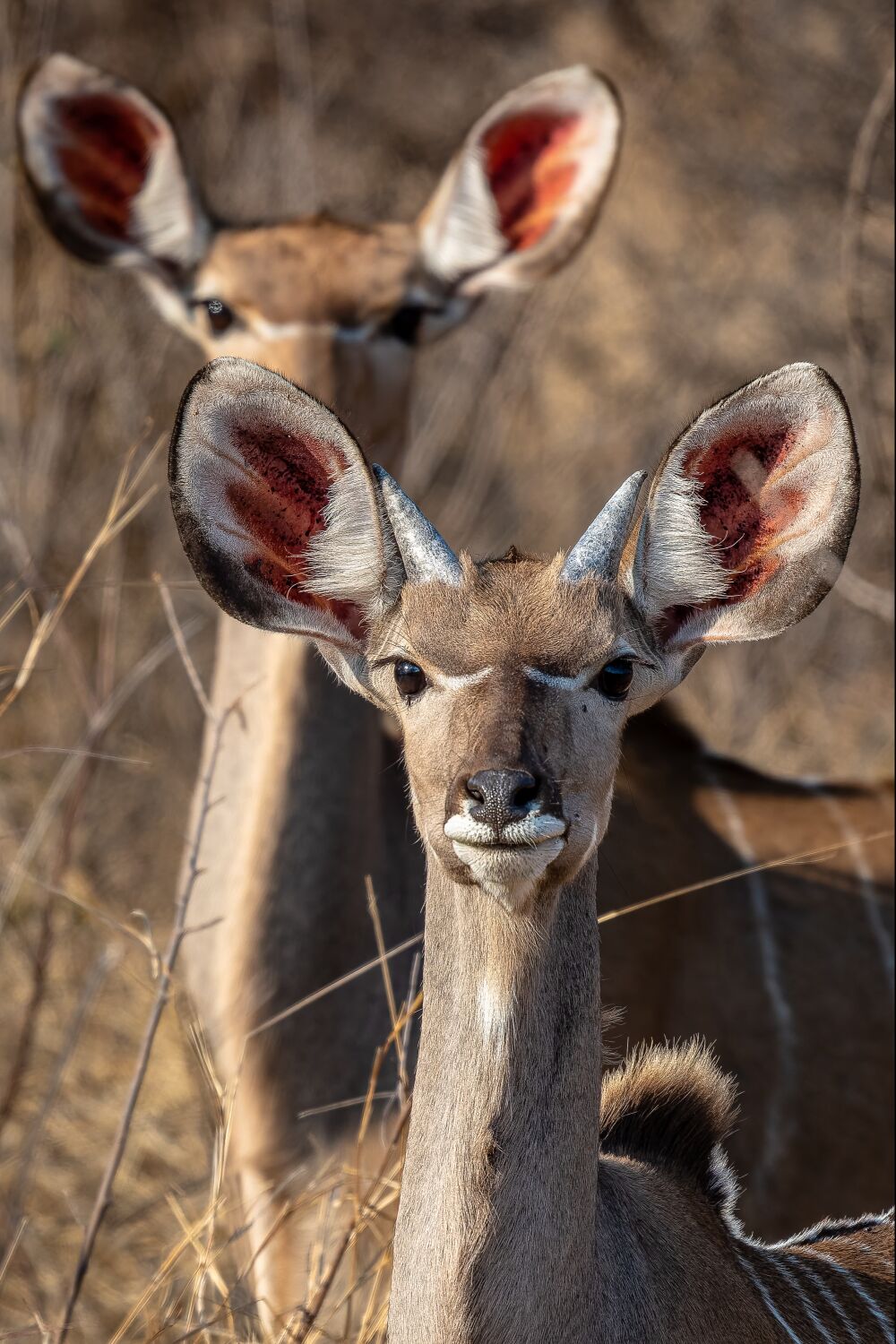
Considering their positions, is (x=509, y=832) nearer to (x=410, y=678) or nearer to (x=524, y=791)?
(x=524, y=791)

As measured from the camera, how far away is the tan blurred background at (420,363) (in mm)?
4836

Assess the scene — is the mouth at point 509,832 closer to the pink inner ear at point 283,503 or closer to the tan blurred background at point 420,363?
the pink inner ear at point 283,503

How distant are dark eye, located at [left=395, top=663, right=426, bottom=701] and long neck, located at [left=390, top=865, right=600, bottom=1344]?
18cm

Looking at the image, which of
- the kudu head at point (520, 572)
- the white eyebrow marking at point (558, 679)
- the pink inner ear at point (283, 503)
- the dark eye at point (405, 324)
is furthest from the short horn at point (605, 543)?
the dark eye at point (405, 324)

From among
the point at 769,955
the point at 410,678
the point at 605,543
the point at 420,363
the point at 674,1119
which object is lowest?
the point at 420,363

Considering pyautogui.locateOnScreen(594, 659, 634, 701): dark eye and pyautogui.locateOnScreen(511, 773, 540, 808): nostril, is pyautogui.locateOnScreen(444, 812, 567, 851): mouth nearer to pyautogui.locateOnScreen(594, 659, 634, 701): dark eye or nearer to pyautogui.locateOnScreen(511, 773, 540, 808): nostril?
pyautogui.locateOnScreen(511, 773, 540, 808): nostril

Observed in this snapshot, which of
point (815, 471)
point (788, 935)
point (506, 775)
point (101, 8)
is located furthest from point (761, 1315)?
point (101, 8)

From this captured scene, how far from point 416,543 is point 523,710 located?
255 mm

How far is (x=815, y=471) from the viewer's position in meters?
1.83

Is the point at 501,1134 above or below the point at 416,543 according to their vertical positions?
below

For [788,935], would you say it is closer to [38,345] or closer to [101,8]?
[38,345]

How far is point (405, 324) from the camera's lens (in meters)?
3.34

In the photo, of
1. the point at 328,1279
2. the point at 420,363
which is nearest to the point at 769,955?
the point at 328,1279

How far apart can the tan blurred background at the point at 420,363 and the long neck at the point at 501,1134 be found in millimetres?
2409
